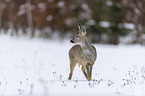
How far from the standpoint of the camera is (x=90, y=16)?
3441 cm

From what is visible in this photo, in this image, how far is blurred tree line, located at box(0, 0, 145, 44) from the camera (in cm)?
3010

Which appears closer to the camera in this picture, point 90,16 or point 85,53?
point 85,53

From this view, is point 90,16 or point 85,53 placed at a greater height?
point 90,16

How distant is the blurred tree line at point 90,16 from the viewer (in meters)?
30.1

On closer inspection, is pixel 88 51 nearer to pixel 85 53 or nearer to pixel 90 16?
pixel 85 53

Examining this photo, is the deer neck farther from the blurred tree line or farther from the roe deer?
the blurred tree line

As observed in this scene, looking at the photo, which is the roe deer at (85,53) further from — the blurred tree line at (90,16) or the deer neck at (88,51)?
the blurred tree line at (90,16)

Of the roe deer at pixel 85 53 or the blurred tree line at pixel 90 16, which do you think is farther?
the blurred tree line at pixel 90 16

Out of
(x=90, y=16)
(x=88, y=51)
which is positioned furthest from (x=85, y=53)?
(x=90, y=16)

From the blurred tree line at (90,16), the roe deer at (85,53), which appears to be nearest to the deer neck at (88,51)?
the roe deer at (85,53)

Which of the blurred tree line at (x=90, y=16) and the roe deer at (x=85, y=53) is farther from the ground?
the blurred tree line at (x=90, y=16)

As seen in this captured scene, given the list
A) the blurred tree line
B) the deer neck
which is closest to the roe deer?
the deer neck

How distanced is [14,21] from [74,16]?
9.41 meters

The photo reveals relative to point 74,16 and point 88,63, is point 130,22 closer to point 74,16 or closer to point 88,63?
point 74,16
